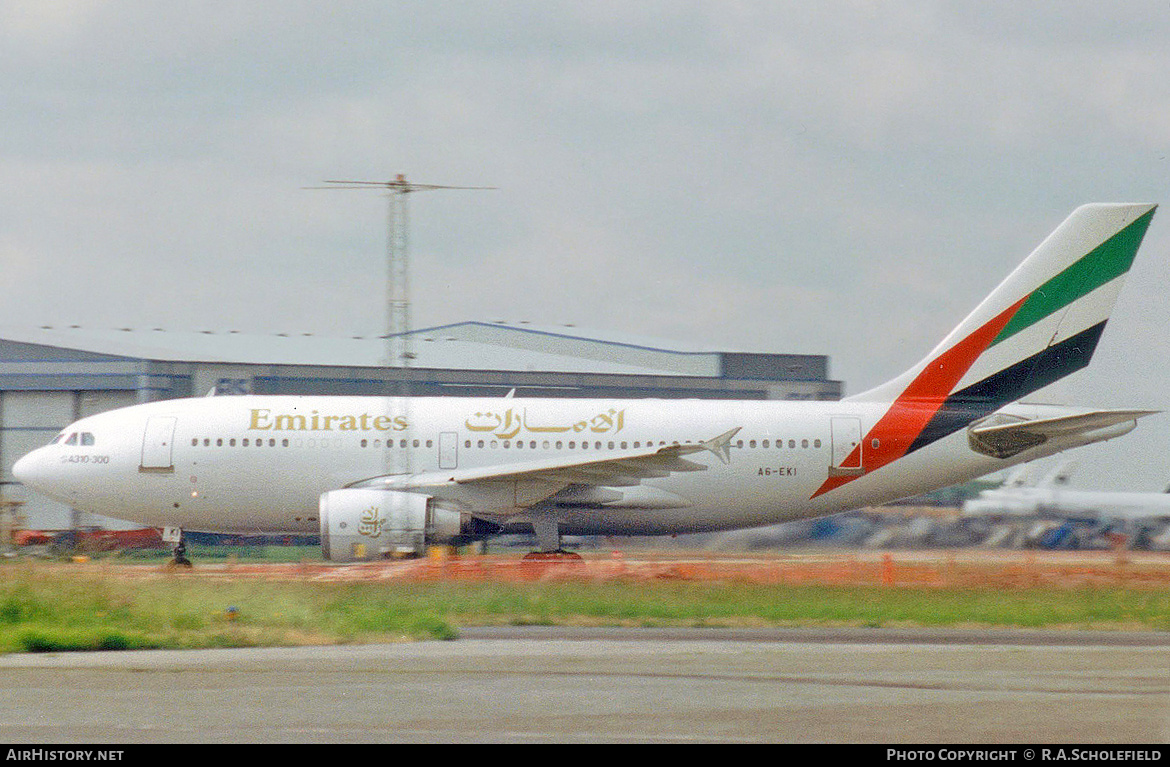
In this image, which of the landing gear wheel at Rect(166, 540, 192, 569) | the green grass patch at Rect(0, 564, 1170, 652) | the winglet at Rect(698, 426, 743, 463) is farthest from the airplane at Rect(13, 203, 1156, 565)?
the green grass patch at Rect(0, 564, 1170, 652)

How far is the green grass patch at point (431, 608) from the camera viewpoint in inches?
637

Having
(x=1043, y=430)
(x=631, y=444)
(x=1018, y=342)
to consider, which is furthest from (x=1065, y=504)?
(x=631, y=444)

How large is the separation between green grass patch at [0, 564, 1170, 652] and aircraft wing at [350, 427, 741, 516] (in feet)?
16.8

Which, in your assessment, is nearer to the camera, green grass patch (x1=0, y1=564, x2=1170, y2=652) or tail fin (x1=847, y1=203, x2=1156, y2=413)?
green grass patch (x1=0, y1=564, x2=1170, y2=652)

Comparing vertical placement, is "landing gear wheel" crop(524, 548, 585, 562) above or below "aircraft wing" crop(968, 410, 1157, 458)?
below

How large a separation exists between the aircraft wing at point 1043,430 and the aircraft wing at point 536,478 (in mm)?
4981

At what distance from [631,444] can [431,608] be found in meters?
9.65

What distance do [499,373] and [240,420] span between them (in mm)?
22422

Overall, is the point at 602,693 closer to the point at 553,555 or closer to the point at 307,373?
the point at 553,555

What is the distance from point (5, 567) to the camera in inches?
711

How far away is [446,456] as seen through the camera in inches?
1089

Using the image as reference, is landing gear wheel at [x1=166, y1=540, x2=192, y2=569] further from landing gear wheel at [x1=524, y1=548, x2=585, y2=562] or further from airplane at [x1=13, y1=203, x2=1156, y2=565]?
landing gear wheel at [x1=524, y1=548, x2=585, y2=562]

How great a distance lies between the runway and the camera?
943cm
